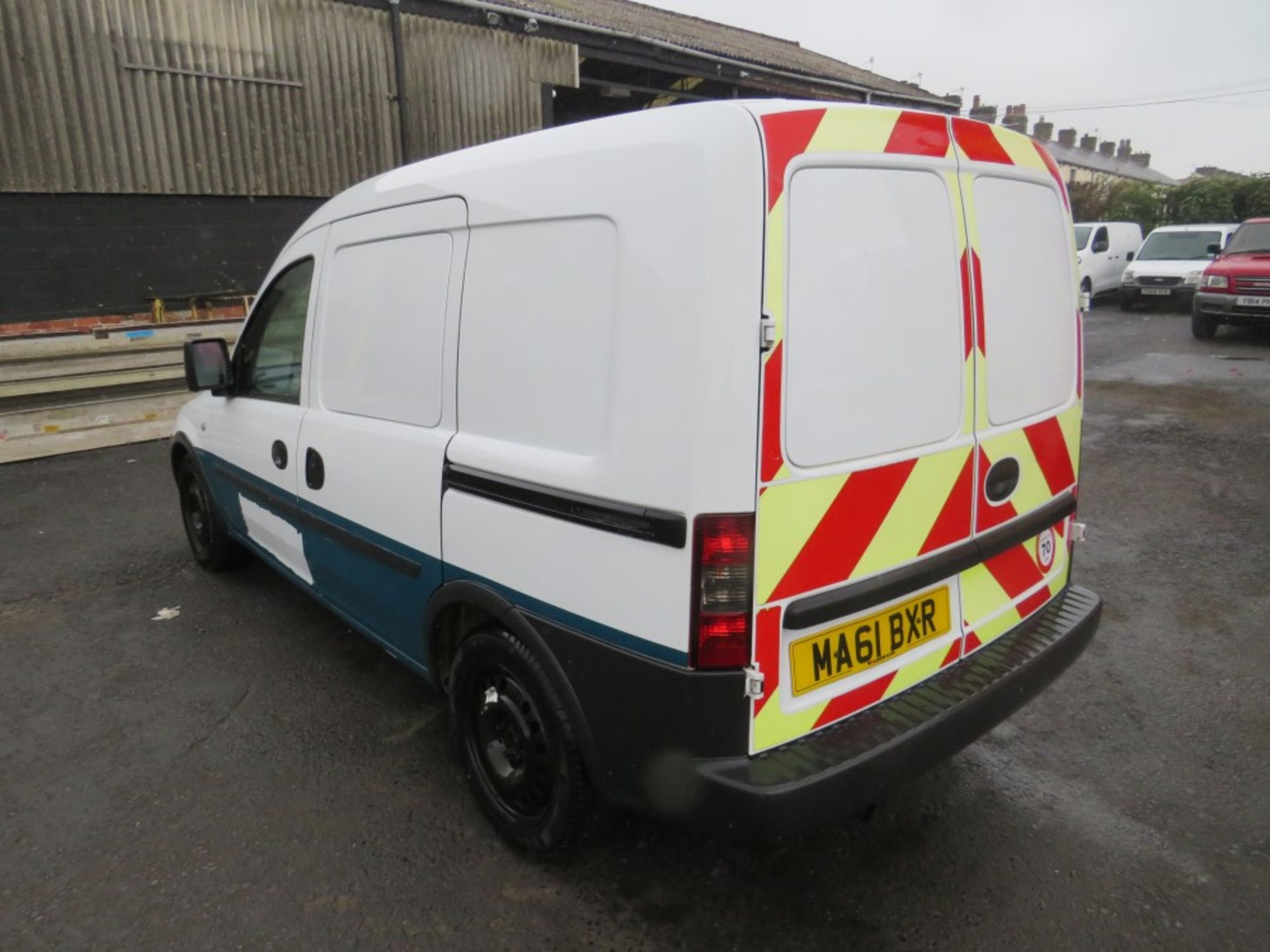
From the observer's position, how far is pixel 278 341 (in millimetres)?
3625

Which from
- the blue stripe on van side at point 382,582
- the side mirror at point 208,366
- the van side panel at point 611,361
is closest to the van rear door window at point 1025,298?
the van side panel at point 611,361

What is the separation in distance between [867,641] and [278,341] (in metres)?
2.80

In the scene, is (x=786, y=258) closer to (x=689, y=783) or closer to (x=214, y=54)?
(x=689, y=783)

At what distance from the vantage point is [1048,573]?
109 inches

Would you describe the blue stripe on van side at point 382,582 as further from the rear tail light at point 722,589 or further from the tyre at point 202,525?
the tyre at point 202,525

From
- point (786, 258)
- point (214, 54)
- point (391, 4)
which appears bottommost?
point (786, 258)

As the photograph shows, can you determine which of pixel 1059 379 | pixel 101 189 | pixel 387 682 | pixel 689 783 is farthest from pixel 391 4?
pixel 689 783

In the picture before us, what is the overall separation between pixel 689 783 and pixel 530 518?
2.53 feet

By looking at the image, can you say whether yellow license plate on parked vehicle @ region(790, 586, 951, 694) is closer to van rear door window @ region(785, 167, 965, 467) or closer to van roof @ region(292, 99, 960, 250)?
van rear door window @ region(785, 167, 965, 467)

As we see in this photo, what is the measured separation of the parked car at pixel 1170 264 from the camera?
53.6 feet

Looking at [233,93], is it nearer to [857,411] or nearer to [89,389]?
[89,389]

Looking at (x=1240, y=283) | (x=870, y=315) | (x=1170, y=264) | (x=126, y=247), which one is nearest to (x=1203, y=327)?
(x=1240, y=283)

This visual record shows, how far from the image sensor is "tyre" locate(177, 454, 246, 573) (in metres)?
4.53

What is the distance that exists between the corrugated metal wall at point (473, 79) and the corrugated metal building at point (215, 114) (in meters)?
0.02
